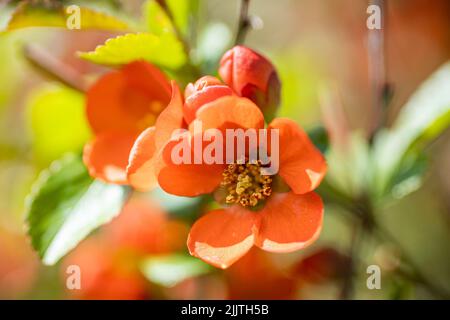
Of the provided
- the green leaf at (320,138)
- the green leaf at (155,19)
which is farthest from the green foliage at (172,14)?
the green leaf at (320,138)

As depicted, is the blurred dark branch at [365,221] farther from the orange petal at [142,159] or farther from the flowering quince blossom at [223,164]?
the orange petal at [142,159]

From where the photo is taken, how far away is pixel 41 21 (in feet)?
3.40

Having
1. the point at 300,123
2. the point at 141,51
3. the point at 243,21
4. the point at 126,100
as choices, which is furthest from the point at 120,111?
the point at 300,123

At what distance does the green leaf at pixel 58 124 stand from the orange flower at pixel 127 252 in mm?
193

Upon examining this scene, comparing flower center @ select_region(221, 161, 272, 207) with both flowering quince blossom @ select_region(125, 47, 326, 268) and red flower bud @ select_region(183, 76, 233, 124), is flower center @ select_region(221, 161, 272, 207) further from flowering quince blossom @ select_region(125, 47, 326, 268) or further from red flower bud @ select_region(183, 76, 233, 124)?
red flower bud @ select_region(183, 76, 233, 124)

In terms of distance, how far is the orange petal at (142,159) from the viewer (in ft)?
2.91

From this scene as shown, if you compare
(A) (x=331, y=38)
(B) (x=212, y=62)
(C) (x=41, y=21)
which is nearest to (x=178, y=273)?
(B) (x=212, y=62)

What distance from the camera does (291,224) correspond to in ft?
2.96

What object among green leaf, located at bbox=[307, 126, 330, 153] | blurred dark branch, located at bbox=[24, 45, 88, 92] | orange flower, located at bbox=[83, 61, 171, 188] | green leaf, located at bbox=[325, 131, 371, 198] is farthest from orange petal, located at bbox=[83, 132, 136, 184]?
green leaf, located at bbox=[325, 131, 371, 198]

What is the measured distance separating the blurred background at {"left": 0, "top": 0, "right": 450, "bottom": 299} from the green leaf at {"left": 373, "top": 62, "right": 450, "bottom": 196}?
5 cm

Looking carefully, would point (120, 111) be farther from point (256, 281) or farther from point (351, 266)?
point (351, 266)

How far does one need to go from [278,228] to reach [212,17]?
4.03 ft

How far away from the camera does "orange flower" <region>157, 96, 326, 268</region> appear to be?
87cm
